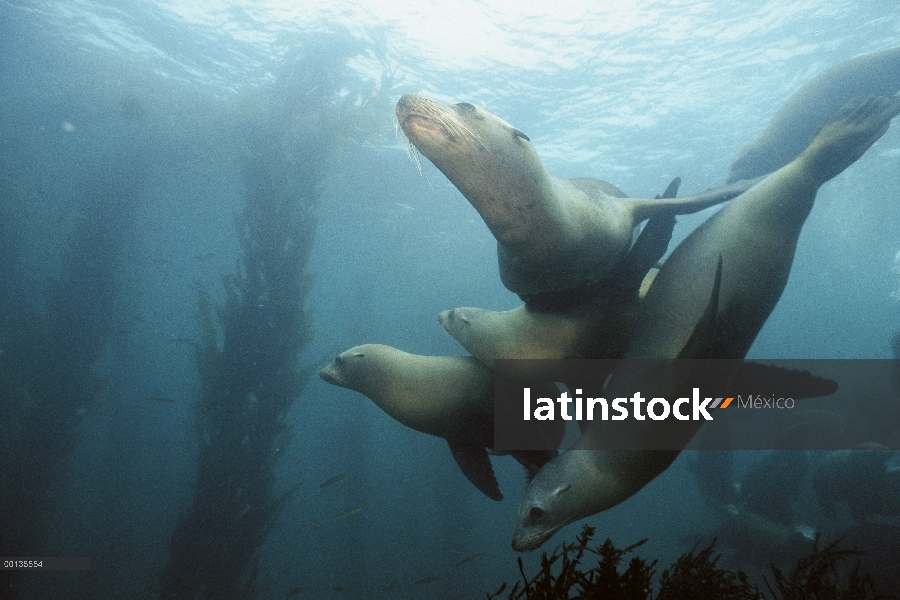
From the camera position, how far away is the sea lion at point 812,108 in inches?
177

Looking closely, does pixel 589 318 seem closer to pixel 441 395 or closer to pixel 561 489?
pixel 561 489

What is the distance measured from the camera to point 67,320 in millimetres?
9055

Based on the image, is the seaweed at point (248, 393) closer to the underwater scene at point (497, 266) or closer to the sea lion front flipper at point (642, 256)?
the underwater scene at point (497, 266)

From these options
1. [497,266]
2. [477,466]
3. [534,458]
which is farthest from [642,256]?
[497,266]

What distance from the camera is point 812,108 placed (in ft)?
15.0

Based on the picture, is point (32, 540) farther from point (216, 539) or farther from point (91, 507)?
point (91, 507)

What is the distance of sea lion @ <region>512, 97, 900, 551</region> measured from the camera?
1.93 metres

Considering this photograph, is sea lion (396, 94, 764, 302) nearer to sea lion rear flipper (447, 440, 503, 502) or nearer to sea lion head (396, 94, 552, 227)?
sea lion head (396, 94, 552, 227)

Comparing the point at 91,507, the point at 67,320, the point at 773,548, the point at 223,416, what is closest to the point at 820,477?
the point at 773,548

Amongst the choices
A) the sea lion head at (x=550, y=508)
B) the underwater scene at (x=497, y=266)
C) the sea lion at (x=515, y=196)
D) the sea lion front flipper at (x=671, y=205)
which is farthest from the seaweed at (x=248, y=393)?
the sea lion front flipper at (x=671, y=205)

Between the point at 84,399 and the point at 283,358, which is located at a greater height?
the point at 283,358

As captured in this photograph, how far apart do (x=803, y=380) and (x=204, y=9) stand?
14.9 meters

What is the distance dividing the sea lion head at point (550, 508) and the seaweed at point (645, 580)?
11cm

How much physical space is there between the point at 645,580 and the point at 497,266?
11.8 meters
